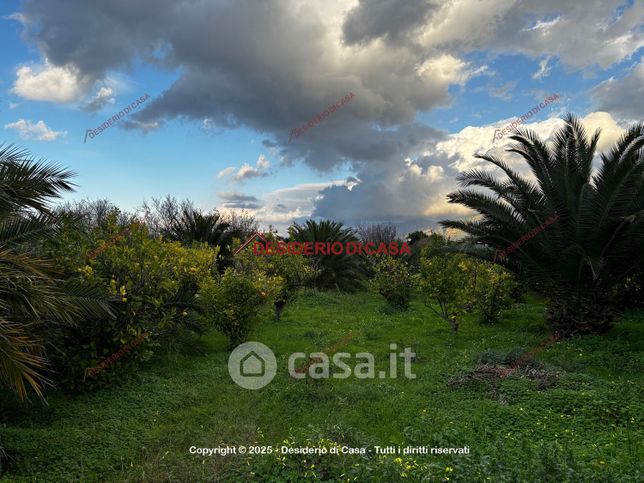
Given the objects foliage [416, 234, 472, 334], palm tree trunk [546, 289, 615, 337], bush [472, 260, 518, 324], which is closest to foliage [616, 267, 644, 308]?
bush [472, 260, 518, 324]

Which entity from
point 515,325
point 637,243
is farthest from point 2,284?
point 515,325

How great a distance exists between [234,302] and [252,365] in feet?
5.03

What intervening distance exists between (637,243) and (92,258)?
31.5ft

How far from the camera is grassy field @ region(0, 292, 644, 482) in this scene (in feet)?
13.6

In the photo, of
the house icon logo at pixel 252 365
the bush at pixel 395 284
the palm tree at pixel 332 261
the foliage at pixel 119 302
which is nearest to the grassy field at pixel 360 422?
the house icon logo at pixel 252 365

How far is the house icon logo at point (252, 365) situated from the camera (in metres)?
7.53

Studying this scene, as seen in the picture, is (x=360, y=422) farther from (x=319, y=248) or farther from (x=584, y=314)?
(x=319, y=248)

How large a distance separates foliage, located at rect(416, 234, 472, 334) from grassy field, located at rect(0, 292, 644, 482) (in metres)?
1.93

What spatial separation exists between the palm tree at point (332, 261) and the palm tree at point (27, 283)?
15.8m

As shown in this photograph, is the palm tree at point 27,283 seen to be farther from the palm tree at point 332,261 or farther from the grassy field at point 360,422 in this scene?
the palm tree at point 332,261

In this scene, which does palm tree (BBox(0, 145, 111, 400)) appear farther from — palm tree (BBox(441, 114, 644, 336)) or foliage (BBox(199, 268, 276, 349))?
palm tree (BBox(441, 114, 644, 336))

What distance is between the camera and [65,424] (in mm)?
5727

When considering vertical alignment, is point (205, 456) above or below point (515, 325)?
below

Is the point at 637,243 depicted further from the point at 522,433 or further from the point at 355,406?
the point at 355,406
